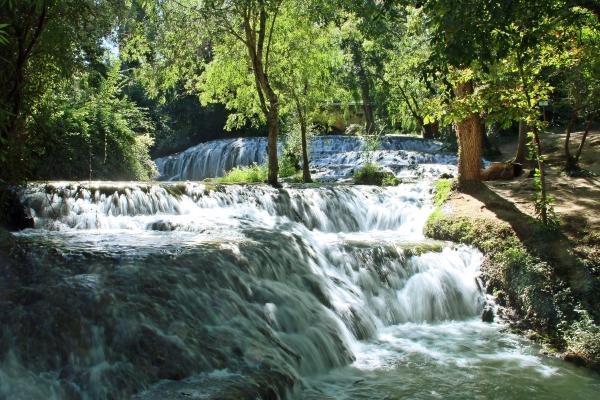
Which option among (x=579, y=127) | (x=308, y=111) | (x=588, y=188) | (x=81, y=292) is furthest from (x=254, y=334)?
(x=579, y=127)

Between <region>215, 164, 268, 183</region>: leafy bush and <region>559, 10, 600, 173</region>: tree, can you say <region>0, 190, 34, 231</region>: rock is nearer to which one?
<region>559, 10, 600, 173</region>: tree

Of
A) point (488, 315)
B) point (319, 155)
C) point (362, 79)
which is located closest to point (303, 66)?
point (319, 155)

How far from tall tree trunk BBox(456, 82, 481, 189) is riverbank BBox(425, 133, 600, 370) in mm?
710

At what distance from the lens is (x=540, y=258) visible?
9109 mm

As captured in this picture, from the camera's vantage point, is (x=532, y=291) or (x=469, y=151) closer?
(x=532, y=291)

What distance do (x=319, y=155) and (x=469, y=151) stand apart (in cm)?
1505

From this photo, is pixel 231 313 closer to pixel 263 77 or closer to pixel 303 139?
pixel 263 77

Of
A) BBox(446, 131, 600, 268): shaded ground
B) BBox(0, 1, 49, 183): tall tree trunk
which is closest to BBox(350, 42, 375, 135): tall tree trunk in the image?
BBox(446, 131, 600, 268): shaded ground

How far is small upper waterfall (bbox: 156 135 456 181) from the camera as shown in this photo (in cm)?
2506

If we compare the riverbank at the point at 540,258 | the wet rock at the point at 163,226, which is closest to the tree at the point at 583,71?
the riverbank at the point at 540,258

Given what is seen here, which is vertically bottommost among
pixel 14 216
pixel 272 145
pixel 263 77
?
pixel 14 216

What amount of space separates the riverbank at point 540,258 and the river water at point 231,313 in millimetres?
395

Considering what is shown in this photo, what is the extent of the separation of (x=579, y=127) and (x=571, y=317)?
2457 centimetres

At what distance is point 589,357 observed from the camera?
699 centimetres
